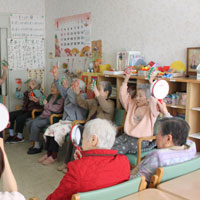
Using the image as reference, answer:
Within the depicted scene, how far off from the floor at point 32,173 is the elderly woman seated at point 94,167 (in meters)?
1.53

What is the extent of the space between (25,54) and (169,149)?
4387 millimetres

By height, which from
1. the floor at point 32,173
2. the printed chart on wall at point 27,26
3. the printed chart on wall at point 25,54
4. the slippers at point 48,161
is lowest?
the floor at point 32,173

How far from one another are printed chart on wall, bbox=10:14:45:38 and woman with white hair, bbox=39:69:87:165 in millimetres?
1836

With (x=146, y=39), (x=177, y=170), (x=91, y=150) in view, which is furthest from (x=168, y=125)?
(x=146, y=39)

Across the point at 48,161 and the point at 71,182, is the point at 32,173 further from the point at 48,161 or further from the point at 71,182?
the point at 71,182

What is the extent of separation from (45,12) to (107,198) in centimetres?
503

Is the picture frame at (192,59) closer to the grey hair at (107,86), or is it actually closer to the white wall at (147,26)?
the white wall at (147,26)

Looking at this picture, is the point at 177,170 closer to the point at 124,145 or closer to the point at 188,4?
the point at 124,145

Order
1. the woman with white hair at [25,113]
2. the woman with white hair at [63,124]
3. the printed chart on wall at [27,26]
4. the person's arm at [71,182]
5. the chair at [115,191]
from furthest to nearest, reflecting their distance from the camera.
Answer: the printed chart on wall at [27,26] < the woman with white hair at [25,113] < the woman with white hair at [63,124] < the person's arm at [71,182] < the chair at [115,191]

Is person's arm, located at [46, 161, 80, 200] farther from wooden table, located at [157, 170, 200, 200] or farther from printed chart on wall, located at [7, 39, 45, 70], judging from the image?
printed chart on wall, located at [7, 39, 45, 70]

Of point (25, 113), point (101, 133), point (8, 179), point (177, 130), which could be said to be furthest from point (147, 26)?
point (8, 179)

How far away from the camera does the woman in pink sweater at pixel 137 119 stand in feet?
10.9

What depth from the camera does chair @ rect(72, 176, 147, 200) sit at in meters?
1.52

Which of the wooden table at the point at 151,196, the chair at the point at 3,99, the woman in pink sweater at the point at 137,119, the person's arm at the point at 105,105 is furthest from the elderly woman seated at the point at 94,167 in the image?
the chair at the point at 3,99
